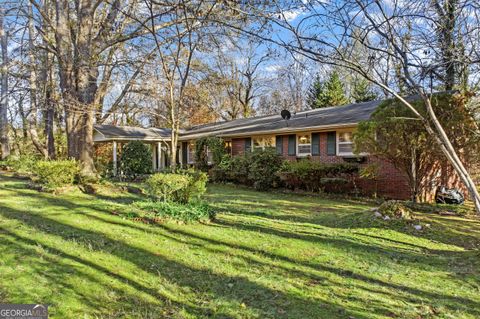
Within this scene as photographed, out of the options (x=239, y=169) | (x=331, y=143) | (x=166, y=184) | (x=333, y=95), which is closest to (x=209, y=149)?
(x=239, y=169)

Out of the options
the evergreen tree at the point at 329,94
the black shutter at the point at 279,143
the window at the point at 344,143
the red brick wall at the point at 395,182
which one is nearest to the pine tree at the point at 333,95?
the evergreen tree at the point at 329,94

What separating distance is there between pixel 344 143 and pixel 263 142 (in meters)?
4.76

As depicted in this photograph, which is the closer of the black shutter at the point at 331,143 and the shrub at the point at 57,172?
the shrub at the point at 57,172

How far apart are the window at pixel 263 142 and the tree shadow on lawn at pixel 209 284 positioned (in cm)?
1234

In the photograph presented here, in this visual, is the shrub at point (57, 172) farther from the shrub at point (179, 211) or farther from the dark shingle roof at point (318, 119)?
the dark shingle roof at point (318, 119)

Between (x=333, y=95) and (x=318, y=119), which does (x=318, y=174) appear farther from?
(x=333, y=95)

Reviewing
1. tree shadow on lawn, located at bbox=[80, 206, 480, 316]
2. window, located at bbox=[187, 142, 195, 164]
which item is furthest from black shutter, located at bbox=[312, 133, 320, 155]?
tree shadow on lawn, located at bbox=[80, 206, 480, 316]

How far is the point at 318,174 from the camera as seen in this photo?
13.9 meters

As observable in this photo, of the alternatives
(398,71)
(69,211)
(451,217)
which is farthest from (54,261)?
(451,217)

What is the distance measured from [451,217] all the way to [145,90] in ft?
32.4

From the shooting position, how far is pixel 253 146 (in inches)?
715

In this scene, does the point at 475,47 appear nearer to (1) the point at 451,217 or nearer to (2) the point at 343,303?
(2) the point at 343,303

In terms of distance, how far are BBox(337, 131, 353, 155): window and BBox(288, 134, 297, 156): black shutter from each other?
7.71 ft

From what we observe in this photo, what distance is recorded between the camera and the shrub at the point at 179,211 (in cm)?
726
